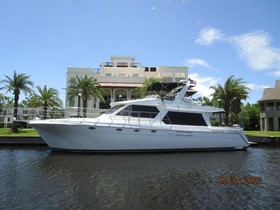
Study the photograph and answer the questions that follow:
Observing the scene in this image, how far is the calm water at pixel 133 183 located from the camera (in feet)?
25.4

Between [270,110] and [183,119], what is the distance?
30.5 metres

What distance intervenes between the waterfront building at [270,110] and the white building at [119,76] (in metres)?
14.4

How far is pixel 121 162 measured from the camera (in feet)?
46.4

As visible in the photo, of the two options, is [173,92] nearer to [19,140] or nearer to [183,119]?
[183,119]

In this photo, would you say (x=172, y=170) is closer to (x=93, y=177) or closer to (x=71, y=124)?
(x=93, y=177)

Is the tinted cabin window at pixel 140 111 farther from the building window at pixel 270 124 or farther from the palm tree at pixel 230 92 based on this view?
the building window at pixel 270 124

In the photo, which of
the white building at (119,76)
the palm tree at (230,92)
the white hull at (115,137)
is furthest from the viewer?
the white building at (119,76)

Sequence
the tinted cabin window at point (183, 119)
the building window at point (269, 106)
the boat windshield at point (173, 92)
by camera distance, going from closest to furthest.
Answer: the tinted cabin window at point (183, 119) → the boat windshield at point (173, 92) → the building window at point (269, 106)

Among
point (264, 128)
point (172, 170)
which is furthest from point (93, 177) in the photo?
point (264, 128)

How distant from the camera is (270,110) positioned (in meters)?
42.9
